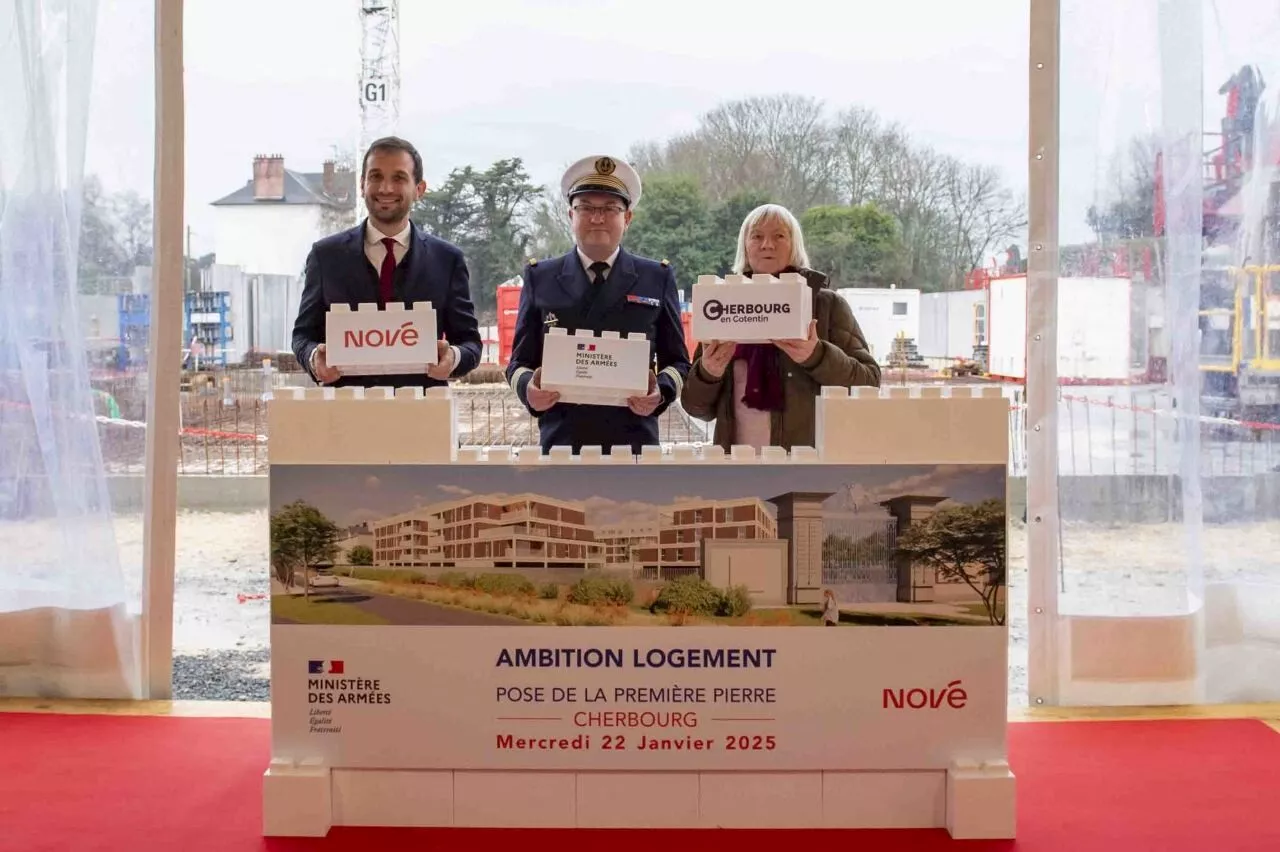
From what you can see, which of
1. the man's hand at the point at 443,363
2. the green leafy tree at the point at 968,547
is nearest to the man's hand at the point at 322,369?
the man's hand at the point at 443,363

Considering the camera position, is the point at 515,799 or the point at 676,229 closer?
the point at 515,799

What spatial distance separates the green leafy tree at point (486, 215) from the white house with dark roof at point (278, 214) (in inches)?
10.1

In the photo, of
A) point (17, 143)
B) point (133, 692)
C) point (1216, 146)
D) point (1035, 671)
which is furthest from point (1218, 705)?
point (17, 143)

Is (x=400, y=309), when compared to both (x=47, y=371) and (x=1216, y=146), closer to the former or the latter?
(x=47, y=371)

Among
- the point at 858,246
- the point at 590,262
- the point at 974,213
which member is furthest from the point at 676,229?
the point at 974,213

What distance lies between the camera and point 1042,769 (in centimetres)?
283

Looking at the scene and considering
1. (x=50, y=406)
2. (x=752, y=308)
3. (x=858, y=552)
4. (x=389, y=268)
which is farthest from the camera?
(x=50, y=406)

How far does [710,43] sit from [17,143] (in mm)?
2027

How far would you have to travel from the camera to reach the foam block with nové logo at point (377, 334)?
8.43 feet

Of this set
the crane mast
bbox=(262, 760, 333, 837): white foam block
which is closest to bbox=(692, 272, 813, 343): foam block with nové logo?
bbox=(262, 760, 333, 837): white foam block

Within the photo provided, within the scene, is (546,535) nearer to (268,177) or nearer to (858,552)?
(858,552)

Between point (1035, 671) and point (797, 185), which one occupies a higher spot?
point (797, 185)

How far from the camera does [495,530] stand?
7.85 feet

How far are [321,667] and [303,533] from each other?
29 cm
